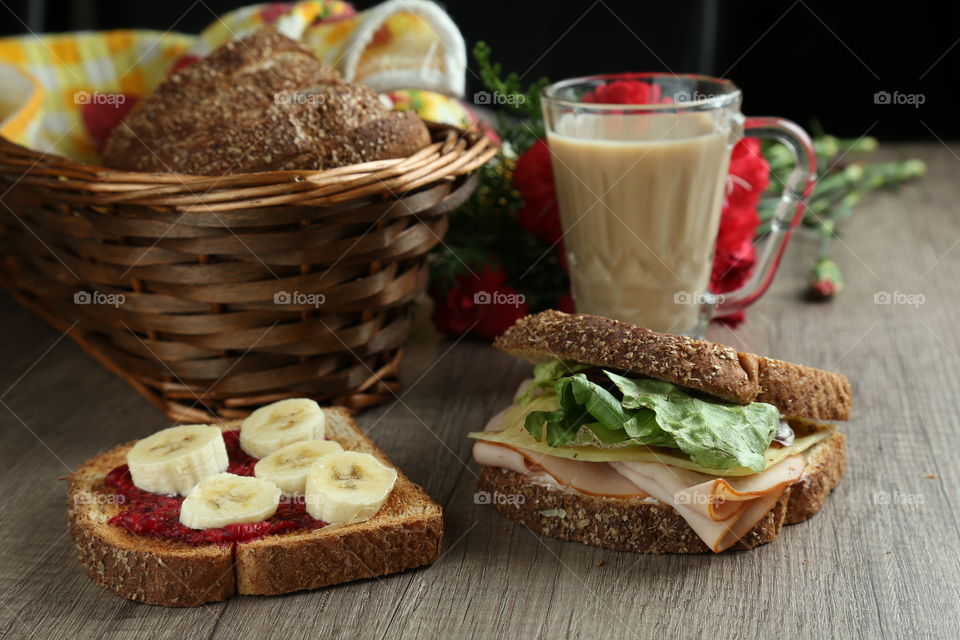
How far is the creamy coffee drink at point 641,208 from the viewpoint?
2.02m

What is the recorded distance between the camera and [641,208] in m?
2.09

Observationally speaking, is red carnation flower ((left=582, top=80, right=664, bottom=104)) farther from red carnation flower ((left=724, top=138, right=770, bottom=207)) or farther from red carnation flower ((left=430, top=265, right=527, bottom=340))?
red carnation flower ((left=430, top=265, right=527, bottom=340))

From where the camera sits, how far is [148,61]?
2.64 meters

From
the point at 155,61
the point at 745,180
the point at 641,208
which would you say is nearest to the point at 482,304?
the point at 641,208

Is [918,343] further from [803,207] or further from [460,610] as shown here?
[460,610]

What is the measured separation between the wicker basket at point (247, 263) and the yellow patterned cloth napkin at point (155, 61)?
0.36 meters

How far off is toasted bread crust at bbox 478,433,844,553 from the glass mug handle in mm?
703

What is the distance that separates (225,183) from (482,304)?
0.81 meters

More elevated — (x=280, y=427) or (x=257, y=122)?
(x=257, y=122)

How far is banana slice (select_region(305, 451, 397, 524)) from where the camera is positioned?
1521 mm

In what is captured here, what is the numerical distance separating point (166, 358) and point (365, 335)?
0.39m

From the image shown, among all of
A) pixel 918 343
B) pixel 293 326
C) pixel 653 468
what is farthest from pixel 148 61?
pixel 918 343

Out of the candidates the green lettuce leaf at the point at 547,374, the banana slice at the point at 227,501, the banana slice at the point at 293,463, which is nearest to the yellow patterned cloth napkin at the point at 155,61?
the green lettuce leaf at the point at 547,374

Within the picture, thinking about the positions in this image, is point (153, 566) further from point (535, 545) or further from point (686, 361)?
point (686, 361)
